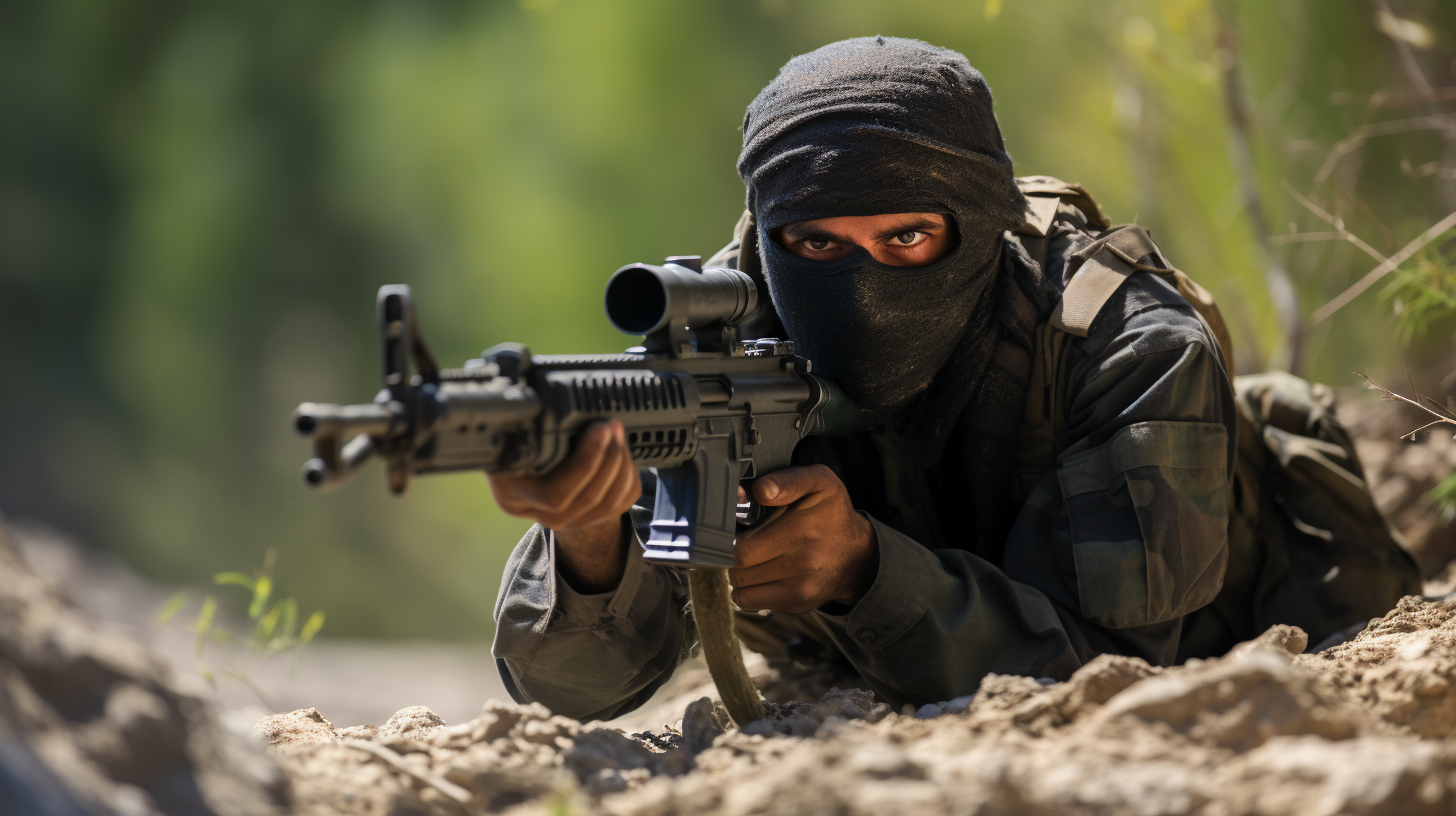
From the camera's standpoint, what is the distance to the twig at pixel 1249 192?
4691 mm

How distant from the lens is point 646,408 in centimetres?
183

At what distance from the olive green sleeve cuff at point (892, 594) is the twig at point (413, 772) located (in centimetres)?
95

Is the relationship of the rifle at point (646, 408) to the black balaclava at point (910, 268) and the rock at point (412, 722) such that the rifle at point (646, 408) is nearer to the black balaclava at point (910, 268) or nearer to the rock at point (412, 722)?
the black balaclava at point (910, 268)

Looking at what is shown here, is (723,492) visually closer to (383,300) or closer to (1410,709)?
(383,300)

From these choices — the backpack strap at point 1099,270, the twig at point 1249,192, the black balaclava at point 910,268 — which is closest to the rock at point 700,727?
the black balaclava at point 910,268

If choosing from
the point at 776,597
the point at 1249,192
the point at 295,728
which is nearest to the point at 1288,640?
the point at 776,597

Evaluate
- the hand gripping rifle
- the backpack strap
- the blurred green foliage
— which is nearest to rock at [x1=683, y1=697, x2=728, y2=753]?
the hand gripping rifle

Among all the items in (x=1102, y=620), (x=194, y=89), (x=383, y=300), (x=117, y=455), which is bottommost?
(x=117, y=455)

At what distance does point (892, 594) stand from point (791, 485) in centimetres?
31

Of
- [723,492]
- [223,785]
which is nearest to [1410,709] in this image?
[723,492]

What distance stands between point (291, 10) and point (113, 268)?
3.65 m

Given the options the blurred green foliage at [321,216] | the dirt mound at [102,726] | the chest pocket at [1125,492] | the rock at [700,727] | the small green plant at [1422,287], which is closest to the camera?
the dirt mound at [102,726]

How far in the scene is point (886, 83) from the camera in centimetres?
239

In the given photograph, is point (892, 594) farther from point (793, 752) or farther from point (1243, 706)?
point (1243, 706)
